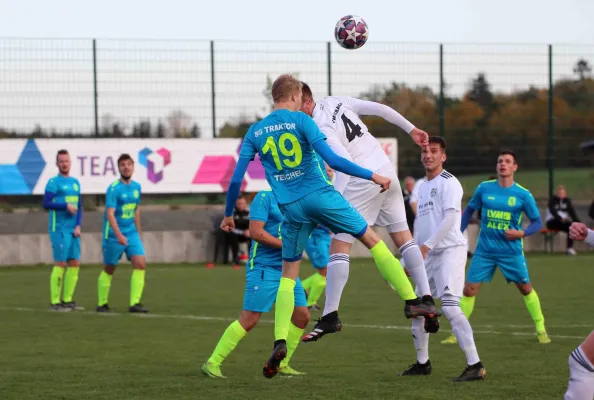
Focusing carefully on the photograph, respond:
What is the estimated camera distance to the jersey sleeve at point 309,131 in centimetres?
879

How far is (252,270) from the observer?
34.2 feet

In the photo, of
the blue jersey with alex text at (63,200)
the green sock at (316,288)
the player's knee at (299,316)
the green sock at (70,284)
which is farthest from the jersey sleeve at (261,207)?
the blue jersey with alex text at (63,200)

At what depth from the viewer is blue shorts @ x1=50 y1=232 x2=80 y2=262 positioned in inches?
695

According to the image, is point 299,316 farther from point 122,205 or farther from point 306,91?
point 122,205

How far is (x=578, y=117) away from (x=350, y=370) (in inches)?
844

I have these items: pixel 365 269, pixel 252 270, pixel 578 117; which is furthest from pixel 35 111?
pixel 252 270

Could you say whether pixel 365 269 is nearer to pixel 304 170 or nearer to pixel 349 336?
pixel 349 336

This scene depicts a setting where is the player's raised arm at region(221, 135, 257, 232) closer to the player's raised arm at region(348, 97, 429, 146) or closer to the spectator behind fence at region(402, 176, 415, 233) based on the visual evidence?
the player's raised arm at region(348, 97, 429, 146)

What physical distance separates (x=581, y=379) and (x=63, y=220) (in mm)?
12642

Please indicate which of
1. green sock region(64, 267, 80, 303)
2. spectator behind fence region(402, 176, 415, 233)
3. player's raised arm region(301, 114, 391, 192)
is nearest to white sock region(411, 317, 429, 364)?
player's raised arm region(301, 114, 391, 192)

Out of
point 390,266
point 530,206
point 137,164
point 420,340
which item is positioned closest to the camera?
point 390,266

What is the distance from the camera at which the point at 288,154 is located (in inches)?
353

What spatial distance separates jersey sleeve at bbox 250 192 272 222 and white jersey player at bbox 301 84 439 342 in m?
0.74

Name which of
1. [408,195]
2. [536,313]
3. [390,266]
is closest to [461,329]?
[390,266]
